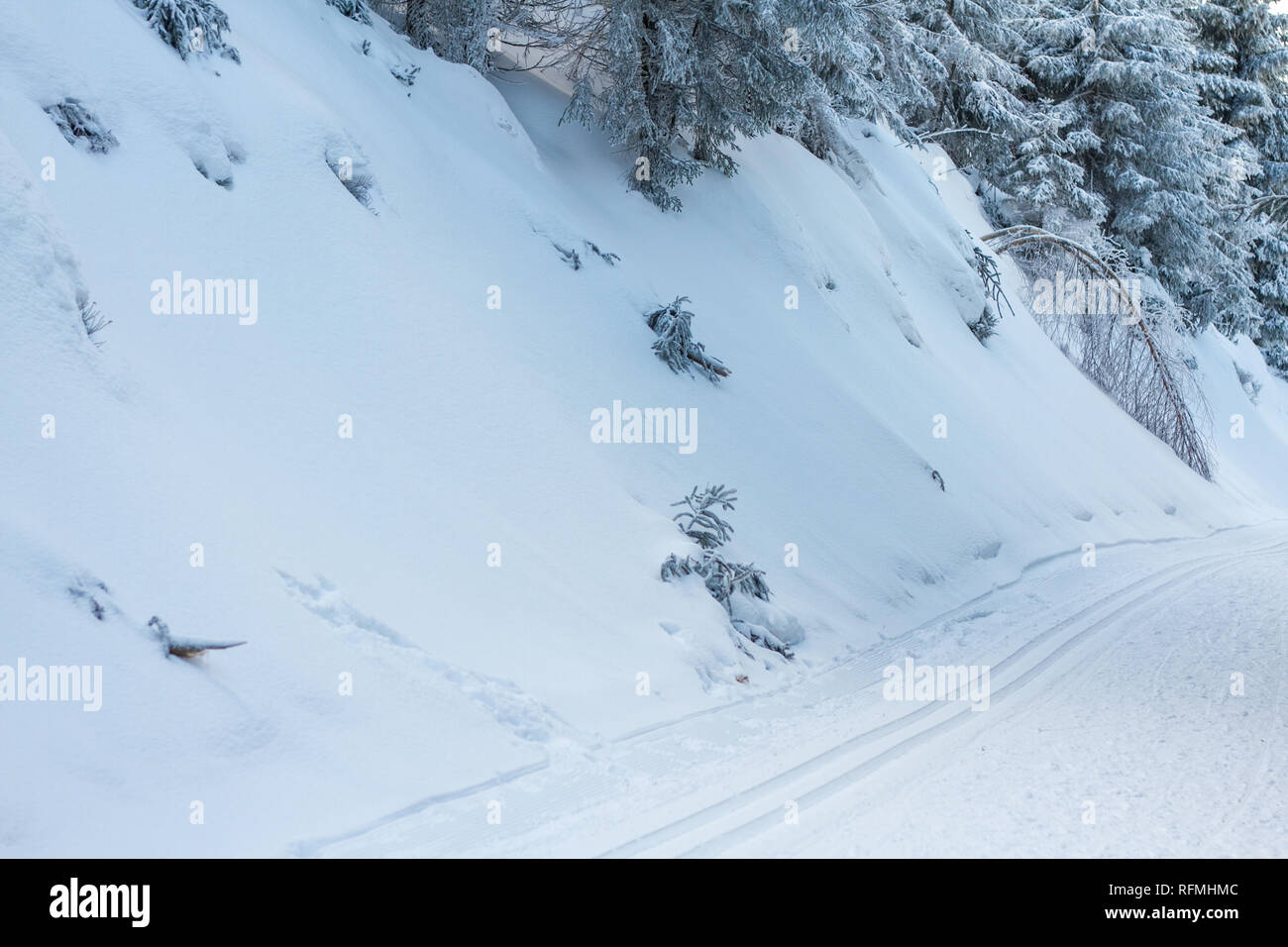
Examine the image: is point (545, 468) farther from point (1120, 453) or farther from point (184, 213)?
point (1120, 453)

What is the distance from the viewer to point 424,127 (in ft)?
31.1

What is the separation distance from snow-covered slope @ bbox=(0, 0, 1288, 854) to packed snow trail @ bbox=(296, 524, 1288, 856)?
27cm

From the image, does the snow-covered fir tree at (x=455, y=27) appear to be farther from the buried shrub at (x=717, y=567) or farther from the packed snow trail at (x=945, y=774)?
the packed snow trail at (x=945, y=774)

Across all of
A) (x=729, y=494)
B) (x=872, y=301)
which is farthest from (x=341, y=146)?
(x=872, y=301)

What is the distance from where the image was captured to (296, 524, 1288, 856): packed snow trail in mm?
3816

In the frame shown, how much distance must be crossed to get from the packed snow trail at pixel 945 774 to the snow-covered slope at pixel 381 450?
0.27 m

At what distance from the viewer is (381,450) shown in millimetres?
6059

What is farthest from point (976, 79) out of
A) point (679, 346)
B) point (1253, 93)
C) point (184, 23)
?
point (184, 23)

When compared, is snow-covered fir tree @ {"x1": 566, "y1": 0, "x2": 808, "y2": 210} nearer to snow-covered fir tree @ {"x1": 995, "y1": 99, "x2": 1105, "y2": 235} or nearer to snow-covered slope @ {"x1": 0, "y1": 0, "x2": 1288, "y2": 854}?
snow-covered slope @ {"x1": 0, "y1": 0, "x2": 1288, "y2": 854}

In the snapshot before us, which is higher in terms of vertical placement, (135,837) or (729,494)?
(729,494)

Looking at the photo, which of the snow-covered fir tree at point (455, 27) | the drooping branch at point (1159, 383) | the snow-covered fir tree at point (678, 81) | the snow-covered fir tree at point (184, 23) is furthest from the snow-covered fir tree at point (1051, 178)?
the snow-covered fir tree at point (184, 23)

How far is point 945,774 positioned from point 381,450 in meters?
3.41

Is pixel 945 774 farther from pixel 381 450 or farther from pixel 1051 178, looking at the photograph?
pixel 1051 178
